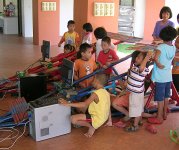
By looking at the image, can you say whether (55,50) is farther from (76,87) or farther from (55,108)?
(55,108)

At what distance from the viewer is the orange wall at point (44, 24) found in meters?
9.70

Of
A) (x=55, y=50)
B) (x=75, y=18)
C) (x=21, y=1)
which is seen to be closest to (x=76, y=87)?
(x=75, y=18)

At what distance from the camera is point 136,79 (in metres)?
3.59

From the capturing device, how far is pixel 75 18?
6.72 m

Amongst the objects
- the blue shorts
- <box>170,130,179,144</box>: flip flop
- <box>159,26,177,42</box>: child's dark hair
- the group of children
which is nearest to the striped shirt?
the group of children

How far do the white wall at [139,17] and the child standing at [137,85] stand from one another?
29.3ft

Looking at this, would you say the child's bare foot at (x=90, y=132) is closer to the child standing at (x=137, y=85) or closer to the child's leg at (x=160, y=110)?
the child standing at (x=137, y=85)

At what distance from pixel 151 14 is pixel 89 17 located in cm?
615

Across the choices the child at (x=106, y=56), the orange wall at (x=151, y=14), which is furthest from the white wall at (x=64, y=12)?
the child at (x=106, y=56)

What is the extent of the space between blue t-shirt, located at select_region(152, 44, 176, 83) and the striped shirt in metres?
0.30

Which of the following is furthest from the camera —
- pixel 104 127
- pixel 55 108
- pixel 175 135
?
pixel 104 127

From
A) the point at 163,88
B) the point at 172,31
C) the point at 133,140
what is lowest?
the point at 133,140

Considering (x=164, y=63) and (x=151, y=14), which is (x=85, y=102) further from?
(x=151, y=14)

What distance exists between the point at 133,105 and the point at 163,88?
497 mm
